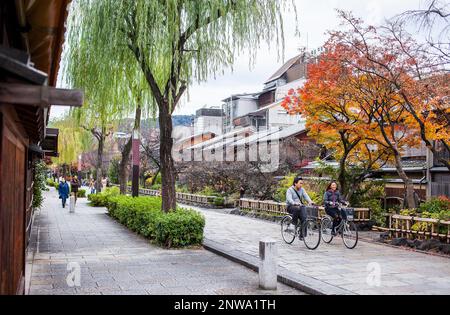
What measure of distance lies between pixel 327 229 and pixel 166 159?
16.4 ft

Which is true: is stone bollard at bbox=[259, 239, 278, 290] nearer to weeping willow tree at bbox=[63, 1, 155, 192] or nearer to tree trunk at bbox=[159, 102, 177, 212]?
tree trunk at bbox=[159, 102, 177, 212]

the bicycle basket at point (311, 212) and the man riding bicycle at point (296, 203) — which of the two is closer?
the man riding bicycle at point (296, 203)

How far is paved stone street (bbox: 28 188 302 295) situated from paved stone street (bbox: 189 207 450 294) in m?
1.09

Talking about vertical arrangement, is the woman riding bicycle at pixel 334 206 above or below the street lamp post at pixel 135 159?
below

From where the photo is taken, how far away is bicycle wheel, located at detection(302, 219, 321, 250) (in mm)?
11625

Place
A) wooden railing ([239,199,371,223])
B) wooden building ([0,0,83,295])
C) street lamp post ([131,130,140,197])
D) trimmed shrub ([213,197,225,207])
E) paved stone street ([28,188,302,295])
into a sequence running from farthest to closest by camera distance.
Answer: trimmed shrub ([213,197,225,207]) < street lamp post ([131,130,140,197]) < wooden railing ([239,199,371,223]) < paved stone street ([28,188,302,295]) < wooden building ([0,0,83,295])

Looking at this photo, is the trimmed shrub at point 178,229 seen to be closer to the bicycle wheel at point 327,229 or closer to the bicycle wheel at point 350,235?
the bicycle wheel at point 327,229

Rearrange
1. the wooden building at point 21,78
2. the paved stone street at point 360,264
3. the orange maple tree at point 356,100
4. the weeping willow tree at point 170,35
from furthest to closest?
the orange maple tree at point 356,100
the weeping willow tree at point 170,35
the paved stone street at point 360,264
the wooden building at point 21,78

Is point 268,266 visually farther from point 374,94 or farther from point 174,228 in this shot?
point 374,94

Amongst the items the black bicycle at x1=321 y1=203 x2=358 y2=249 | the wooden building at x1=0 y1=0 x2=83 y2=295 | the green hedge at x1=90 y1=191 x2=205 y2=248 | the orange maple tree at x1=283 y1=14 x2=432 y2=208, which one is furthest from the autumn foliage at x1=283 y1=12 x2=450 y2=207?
the wooden building at x1=0 y1=0 x2=83 y2=295

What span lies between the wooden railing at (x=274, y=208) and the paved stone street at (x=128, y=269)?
6929 mm

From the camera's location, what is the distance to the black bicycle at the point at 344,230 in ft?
38.5

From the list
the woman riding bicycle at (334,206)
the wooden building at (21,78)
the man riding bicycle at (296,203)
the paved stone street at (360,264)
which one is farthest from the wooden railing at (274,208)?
the wooden building at (21,78)
